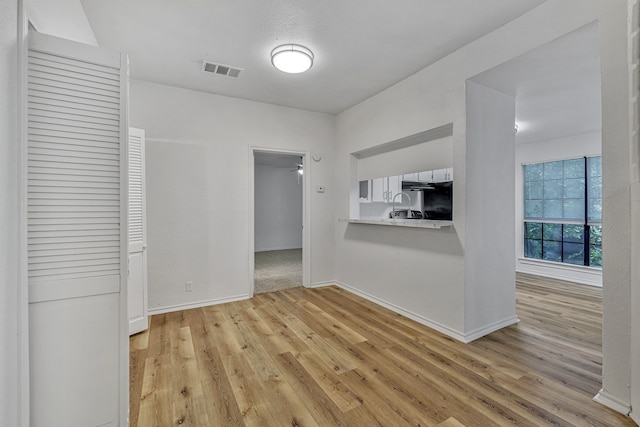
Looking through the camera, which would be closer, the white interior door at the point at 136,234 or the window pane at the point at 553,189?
the white interior door at the point at 136,234

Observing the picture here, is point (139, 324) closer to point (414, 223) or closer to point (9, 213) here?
point (9, 213)

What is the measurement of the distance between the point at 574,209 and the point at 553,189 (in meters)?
0.50

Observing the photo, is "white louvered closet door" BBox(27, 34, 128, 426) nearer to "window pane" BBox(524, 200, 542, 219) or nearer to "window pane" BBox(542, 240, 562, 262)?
"window pane" BBox(542, 240, 562, 262)

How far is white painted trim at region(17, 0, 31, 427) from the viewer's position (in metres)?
1.13

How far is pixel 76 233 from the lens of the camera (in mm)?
1343

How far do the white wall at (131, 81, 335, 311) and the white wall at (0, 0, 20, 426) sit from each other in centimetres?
243

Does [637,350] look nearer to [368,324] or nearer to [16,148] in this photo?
[368,324]

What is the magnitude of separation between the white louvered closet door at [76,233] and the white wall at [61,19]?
0.31m

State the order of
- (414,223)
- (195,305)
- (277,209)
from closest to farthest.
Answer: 1. (414,223)
2. (195,305)
3. (277,209)

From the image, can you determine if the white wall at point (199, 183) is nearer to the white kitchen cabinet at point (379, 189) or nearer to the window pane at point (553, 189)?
the white kitchen cabinet at point (379, 189)

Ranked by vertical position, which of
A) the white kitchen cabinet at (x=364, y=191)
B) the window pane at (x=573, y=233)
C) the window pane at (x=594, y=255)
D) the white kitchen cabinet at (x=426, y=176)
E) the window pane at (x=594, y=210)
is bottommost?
the window pane at (x=594, y=255)

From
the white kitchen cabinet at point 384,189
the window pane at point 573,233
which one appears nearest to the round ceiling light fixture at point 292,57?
the white kitchen cabinet at point 384,189

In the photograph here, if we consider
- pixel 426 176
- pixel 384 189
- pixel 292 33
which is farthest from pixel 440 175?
pixel 292 33

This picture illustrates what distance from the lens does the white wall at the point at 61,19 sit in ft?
4.60
